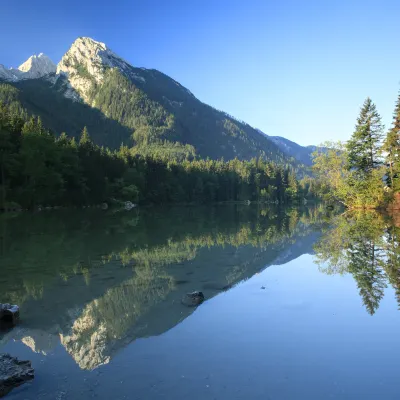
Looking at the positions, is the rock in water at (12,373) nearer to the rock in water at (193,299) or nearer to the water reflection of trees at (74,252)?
the water reflection of trees at (74,252)

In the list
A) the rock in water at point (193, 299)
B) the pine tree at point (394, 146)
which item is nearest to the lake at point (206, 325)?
the rock in water at point (193, 299)

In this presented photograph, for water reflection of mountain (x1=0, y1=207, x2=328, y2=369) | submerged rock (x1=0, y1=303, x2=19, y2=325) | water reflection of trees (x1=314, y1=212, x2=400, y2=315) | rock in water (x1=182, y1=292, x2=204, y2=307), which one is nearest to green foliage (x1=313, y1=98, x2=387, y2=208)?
water reflection of trees (x1=314, y1=212, x2=400, y2=315)

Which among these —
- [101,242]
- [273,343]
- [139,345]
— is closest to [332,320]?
[273,343]

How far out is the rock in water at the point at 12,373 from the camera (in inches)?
223

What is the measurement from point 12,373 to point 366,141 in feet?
185

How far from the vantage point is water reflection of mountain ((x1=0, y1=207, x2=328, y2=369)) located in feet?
27.0

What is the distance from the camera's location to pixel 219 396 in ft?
18.4

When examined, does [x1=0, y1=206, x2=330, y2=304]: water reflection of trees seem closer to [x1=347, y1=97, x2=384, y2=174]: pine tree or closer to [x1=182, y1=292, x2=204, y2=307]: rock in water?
[x1=182, y1=292, x2=204, y2=307]: rock in water

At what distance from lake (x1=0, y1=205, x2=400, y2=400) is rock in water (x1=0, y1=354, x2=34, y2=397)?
0.48 ft

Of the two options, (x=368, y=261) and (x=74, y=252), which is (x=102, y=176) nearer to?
(x=74, y=252)

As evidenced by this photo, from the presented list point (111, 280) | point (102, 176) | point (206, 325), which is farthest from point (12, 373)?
point (102, 176)

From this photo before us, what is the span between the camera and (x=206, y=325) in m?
8.87

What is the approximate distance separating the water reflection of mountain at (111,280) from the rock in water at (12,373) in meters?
0.99

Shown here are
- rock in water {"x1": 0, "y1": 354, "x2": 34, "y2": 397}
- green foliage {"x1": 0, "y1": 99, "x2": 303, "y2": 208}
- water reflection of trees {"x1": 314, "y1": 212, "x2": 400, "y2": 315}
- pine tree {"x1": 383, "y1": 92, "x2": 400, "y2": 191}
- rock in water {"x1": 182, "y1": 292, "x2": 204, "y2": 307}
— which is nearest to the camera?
rock in water {"x1": 0, "y1": 354, "x2": 34, "y2": 397}
